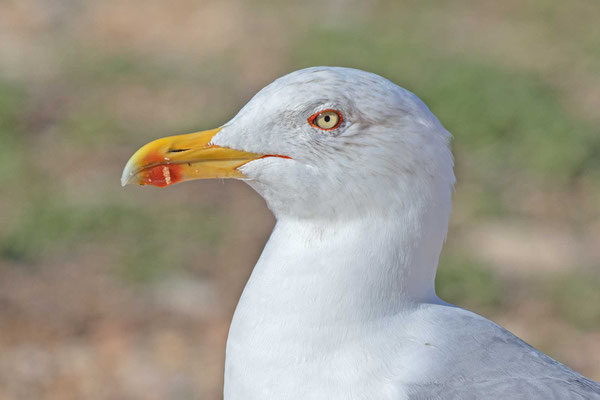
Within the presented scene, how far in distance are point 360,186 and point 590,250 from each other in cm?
366

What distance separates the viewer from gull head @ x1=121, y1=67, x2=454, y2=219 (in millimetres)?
1963

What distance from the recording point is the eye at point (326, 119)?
6.53ft

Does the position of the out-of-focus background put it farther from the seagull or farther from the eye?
the eye

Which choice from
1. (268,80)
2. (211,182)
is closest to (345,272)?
(211,182)

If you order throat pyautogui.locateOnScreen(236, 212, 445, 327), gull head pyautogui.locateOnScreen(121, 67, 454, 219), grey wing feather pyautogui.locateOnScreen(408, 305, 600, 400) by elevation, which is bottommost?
grey wing feather pyautogui.locateOnScreen(408, 305, 600, 400)

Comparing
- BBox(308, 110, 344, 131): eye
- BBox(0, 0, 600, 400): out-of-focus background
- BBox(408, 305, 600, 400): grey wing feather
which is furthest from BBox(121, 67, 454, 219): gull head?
BBox(0, 0, 600, 400): out-of-focus background

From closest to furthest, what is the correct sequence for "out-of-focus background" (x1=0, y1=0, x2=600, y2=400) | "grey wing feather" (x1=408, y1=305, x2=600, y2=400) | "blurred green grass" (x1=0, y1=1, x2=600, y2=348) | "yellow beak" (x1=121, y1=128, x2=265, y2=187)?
1. "grey wing feather" (x1=408, y1=305, x2=600, y2=400)
2. "yellow beak" (x1=121, y1=128, x2=265, y2=187)
3. "out-of-focus background" (x1=0, y1=0, x2=600, y2=400)
4. "blurred green grass" (x1=0, y1=1, x2=600, y2=348)

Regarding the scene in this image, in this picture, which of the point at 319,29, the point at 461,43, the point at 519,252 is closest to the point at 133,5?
the point at 319,29

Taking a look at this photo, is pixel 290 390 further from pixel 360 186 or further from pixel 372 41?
pixel 372 41

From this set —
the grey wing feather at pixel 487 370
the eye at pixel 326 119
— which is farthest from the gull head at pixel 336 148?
the grey wing feather at pixel 487 370

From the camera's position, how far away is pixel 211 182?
19.7 feet

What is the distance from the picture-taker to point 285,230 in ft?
6.77

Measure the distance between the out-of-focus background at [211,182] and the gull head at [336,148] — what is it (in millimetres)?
2272

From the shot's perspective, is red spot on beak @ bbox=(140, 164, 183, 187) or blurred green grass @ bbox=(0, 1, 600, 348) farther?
blurred green grass @ bbox=(0, 1, 600, 348)
